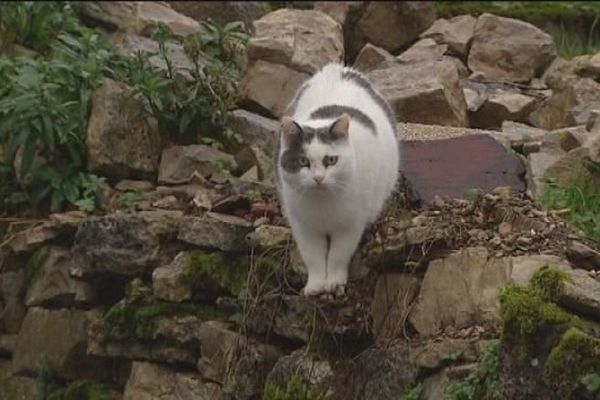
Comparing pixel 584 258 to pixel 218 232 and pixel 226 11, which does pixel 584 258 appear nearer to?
pixel 218 232

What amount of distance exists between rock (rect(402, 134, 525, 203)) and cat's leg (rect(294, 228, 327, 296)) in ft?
2.08

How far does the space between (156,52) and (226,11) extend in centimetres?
233

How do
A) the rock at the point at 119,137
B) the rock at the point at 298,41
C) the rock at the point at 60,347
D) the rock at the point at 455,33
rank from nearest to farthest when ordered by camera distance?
the rock at the point at 60,347
the rock at the point at 119,137
the rock at the point at 298,41
the rock at the point at 455,33

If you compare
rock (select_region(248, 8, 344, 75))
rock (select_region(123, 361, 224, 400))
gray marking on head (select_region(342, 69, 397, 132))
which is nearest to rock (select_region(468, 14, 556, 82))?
rock (select_region(248, 8, 344, 75))

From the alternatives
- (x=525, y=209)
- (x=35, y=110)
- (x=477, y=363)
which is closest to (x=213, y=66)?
(x=35, y=110)

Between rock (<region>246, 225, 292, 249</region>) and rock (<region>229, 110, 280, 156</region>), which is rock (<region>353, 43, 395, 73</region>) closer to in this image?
rock (<region>229, 110, 280, 156</region>)

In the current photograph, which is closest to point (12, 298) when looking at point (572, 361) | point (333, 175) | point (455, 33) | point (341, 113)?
point (341, 113)

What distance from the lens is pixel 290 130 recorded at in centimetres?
702

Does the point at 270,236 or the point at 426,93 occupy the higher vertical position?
the point at 426,93

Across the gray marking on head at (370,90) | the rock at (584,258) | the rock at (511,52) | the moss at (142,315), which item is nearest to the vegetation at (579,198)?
the rock at (584,258)

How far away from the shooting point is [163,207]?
8820 mm

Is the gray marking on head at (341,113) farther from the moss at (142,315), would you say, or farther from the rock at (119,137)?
the rock at (119,137)

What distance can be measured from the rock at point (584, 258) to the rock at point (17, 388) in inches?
134

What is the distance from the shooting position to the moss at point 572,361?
5.90 metres
